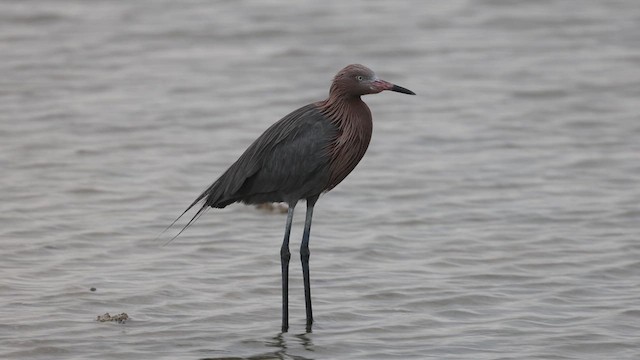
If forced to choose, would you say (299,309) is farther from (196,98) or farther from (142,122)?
(196,98)

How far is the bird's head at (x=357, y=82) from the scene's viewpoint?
29.2ft

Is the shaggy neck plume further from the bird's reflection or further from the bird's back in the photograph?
the bird's reflection

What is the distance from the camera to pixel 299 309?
370 inches

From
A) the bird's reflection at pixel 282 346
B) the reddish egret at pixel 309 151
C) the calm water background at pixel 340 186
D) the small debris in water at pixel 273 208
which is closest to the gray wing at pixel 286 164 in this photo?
the reddish egret at pixel 309 151

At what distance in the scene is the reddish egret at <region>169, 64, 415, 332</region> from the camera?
29.4ft

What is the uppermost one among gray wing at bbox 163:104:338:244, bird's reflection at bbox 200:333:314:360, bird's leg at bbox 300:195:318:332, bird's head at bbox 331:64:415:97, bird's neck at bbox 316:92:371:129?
bird's head at bbox 331:64:415:97

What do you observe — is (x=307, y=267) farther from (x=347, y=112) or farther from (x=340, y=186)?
(x=340, y=186)

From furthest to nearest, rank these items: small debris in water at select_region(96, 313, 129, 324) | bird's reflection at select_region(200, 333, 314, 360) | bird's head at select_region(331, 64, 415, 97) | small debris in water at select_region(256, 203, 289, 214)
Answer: small debris in water at select_region(256, 203, 289, 214) < bird's head at select_region(331, 64, 415, 97) < small debris in water at select_region(96, 313, 129, 324) < bird's reflection at select_region(200, 333, 314, 360)

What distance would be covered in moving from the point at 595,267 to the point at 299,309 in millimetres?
2486

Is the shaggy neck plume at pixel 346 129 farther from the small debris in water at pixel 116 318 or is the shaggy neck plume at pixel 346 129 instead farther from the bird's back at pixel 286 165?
the small debris in water at pixel 116 318

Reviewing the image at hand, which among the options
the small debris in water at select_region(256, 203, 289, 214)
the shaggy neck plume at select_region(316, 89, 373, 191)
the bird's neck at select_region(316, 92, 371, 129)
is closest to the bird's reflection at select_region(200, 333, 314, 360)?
the shaggy neck plume at select_region(316, 89, 373, 191)

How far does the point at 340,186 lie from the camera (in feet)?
42.0

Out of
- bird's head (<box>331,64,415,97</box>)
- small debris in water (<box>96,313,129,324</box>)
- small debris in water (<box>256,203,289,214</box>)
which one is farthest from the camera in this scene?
small debris in water (<box>256,203,289,214</box>)

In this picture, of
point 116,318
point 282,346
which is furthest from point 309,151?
point 116,318
